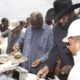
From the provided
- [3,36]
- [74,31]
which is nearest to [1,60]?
[74,31]

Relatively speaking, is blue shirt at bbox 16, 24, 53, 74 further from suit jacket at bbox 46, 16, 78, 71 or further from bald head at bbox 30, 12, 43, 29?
suit jacket at bbox 46, 16, 78, 71

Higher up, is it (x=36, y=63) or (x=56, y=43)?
(x=56, y=43)

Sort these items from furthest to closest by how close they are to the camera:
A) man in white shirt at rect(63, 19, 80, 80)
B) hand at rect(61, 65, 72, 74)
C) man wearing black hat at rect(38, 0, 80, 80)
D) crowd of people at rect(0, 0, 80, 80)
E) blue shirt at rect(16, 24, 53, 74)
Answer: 1. blue shirt at rect(16, 24, 53, 74)
2. man wearing black hat at rect(38, 0, 80, 80)
3. hand at rect(61, 65, 72, 74)
4. crowd of people at rect(0, 0, 80, 80)
5. man in white shirt at rect(63, 19, 80, 80)

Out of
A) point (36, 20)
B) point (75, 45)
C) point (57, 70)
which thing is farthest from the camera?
point (36, 20)

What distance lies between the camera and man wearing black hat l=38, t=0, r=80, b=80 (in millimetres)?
5230

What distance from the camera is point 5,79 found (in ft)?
15.4

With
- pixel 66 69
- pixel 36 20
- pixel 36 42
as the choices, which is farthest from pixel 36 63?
pixel 66 69

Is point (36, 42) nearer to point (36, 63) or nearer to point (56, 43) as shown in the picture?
point (36, 63)

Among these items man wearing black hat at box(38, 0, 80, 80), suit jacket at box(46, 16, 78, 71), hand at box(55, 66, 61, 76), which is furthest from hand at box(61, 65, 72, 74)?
suit jacket at box(46, 16, 78, 71)

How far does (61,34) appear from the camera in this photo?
5586 mm

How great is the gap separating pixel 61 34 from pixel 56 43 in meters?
0.15

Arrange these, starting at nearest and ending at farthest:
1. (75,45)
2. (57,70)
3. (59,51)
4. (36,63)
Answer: (75,45) → (57,70) → (59,51) → (36,63)

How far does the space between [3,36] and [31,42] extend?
3.19m

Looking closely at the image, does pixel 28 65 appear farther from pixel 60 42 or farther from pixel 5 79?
pixel 5 79
